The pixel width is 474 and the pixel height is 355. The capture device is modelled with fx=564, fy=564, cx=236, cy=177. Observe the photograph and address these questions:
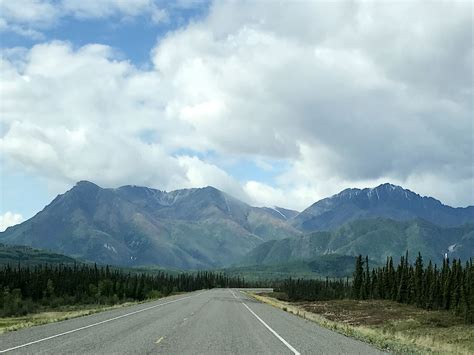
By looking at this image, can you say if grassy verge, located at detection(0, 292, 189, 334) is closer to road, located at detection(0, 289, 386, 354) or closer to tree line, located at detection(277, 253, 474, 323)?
road, located at detection(0, 289, 386, 354)

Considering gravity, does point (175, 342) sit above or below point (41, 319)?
above

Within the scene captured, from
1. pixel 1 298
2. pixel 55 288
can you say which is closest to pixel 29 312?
pixel 1 298

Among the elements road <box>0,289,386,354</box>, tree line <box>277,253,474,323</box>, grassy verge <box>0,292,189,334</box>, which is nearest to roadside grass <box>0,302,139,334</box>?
grassy verge <box>0,292,189,334</box>

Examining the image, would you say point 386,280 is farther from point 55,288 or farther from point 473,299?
point 55,288

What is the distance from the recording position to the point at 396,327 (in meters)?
52.3

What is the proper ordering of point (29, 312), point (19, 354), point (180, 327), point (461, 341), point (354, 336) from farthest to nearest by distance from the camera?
point (29, 312) → point (461, 341) → point (180, 327) → point (354, 336) → point (19, 354)

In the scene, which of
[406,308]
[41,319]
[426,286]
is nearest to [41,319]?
[41,319]

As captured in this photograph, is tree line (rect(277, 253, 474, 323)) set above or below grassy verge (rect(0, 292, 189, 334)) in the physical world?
above

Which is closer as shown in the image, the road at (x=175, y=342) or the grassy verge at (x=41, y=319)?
the road at (x=175, y=342)

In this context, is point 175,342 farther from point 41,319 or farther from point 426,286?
point 426,286

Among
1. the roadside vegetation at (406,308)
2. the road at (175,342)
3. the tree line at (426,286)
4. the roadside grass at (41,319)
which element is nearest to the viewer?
the road at (175,342)

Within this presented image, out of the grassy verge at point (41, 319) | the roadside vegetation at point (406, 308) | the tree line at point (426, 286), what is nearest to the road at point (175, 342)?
the roadside vegetation at point (406, 308)

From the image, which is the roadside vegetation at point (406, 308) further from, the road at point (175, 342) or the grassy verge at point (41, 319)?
the grassy verge at point (41, 319)

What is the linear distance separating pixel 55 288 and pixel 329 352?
115 metres
